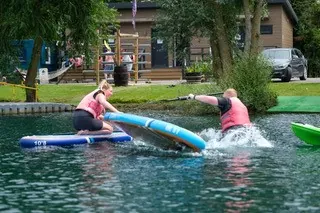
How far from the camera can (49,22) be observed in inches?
1246

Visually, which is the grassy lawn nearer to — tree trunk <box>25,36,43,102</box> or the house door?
tree trunk <box>25,36,43,102</box>

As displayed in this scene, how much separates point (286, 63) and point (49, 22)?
1308 centimetres

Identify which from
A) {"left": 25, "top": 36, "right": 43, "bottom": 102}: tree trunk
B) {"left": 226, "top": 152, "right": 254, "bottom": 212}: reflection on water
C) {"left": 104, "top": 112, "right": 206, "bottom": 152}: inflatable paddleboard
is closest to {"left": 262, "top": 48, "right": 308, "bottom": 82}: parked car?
A: {"left": 25, "top": 36, "right": 43, "bottom": 102}: tree trunk

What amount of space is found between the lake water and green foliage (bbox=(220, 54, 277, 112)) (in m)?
8.38

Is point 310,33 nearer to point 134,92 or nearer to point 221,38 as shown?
point 221,38

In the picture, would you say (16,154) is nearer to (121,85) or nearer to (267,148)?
(267,148)

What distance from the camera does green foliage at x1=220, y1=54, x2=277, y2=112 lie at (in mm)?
28312

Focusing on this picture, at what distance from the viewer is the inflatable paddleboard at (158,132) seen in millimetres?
16219

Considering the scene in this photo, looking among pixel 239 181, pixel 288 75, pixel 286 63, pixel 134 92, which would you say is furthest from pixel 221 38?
pixel 239 181

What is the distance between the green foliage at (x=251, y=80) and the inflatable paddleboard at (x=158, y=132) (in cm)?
1093

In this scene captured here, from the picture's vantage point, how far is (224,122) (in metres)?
17.8

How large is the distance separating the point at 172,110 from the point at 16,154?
46.0 ft

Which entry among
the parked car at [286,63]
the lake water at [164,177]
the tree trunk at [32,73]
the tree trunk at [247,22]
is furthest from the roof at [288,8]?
the lake water at [164,177]

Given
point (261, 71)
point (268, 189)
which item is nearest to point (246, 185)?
point (268, 189)
